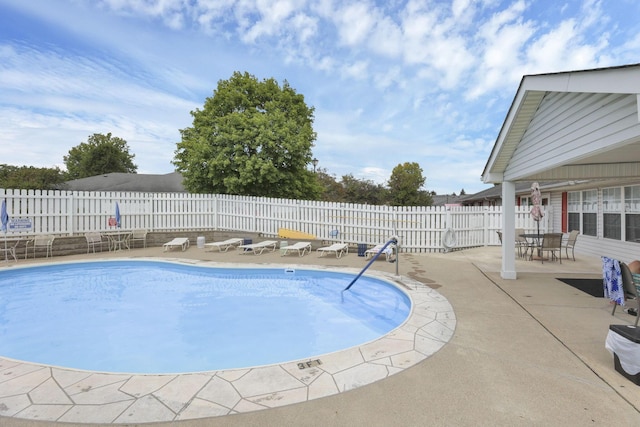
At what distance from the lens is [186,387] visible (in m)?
2.72

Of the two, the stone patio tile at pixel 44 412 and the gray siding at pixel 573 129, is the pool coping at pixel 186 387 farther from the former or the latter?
the gray siding at pixel 573 129

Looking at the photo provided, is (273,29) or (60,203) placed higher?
(273,29)

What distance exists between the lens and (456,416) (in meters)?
2.33

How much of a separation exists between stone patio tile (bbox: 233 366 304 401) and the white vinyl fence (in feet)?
29.6

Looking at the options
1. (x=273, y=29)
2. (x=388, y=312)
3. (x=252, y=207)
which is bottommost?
(x=388, y=312)

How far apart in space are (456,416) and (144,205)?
13902mm

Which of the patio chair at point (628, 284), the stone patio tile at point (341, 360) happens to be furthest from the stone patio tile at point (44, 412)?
the patio chair at point (628, 284)

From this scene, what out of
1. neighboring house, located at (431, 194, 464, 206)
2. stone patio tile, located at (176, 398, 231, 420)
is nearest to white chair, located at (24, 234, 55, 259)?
stone patio tile, located at (176, 398, 231, 420)

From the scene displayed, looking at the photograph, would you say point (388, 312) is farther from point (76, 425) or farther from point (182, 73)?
point (182, 73)

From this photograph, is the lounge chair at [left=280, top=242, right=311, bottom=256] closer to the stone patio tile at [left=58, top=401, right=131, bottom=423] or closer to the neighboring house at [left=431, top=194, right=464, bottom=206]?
the stone patio tile at [left=58, top=401, right=131, bottom=423]

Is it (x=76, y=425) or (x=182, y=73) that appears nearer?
(x=76, y=425)

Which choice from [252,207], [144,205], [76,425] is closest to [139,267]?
[144,205]

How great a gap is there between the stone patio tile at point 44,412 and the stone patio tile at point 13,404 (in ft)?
0.21

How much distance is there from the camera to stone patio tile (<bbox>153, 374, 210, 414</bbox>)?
2.48m
